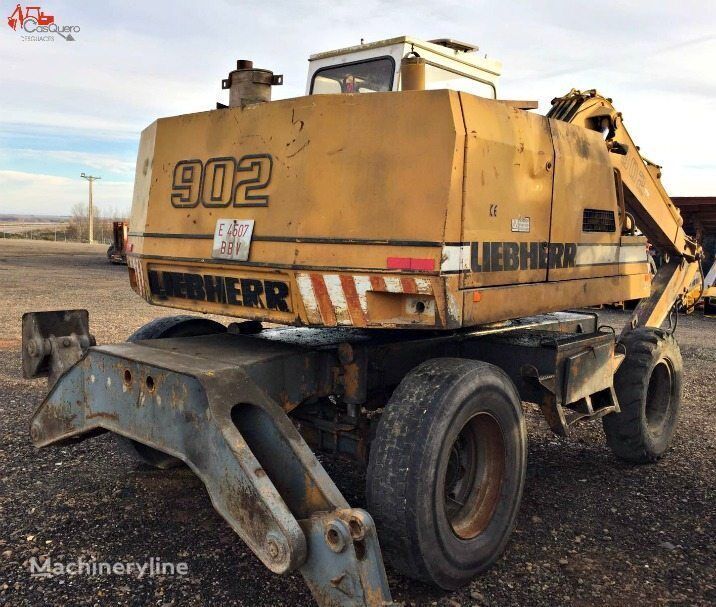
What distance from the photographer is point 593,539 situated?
378 cm

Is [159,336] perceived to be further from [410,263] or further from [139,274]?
[410,263]

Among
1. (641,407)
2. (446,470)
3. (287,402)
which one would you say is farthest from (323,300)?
(641,407)

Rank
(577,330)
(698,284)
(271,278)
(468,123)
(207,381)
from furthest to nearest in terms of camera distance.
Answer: (698,284) → (577,330) → (271,278) → (468,123) → (207,381)

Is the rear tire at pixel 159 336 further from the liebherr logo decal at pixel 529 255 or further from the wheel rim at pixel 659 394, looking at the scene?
the wheel rim at pixel 659 394

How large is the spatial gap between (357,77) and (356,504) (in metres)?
2.99

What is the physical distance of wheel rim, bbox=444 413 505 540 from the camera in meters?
3.49

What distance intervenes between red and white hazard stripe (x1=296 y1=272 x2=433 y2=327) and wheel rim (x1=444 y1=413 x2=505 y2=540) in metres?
0.82

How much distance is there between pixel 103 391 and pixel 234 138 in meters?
1.49

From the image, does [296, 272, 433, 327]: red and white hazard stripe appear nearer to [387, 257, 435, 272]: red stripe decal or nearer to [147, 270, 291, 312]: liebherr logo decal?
[387, 257, 435, 272]: red stripe decal

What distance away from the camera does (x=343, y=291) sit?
128 inches

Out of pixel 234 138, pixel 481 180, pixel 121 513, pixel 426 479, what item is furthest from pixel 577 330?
pixel 121 513

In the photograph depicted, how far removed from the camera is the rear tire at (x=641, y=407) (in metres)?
4.96

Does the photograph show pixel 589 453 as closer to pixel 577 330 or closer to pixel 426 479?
pixel 577 330

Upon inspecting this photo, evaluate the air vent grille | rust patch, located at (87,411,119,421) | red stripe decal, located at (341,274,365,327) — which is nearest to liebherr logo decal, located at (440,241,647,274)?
the air vent grille
